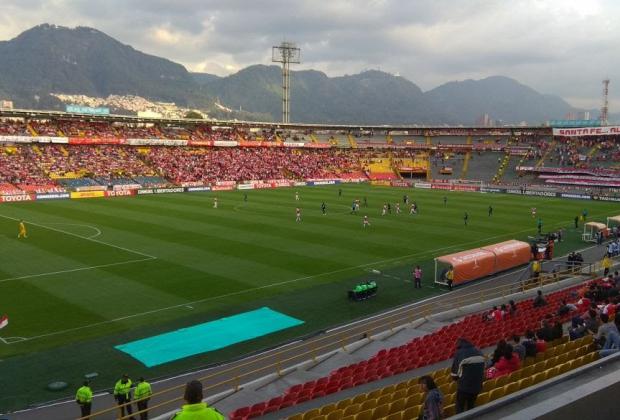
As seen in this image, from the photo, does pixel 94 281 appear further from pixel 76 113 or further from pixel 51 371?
pixel 76 113

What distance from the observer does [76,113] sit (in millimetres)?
76375

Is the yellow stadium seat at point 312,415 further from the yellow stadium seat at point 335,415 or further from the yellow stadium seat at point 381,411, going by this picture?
the yellow stadium seat at point 381,411

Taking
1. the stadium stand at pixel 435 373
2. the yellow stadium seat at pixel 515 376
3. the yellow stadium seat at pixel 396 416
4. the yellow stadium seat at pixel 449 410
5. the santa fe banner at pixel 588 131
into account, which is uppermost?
the santa fe banner at pixel 588 131

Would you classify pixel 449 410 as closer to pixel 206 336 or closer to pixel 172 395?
pixel 172 395

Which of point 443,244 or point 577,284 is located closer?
point 577,284

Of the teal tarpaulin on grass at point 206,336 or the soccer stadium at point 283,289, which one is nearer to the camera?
the soccer stadium at point 283,289

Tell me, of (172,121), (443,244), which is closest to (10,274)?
(443,244)

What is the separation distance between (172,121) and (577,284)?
7755cm

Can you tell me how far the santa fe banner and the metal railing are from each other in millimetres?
71407

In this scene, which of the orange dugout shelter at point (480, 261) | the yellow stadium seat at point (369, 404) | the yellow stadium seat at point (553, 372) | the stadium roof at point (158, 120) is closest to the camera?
the yellow stadium seat at point (553, 372)

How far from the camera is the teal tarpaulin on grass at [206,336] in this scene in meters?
16.9

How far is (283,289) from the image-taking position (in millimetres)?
24359

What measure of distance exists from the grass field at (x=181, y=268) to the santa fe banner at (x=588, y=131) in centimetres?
4104

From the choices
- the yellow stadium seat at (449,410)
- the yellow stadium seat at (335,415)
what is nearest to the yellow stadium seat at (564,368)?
the yellow stadium seat at (449,410)
